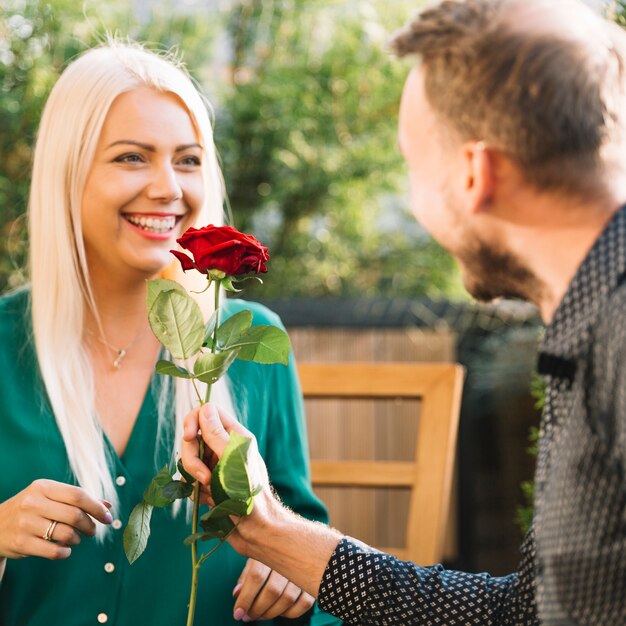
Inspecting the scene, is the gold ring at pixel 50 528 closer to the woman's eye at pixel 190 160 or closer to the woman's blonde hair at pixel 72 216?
the woman's blonde hair at pixel 72 216

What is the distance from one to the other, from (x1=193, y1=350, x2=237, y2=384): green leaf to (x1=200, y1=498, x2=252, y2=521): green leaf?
0.16 m

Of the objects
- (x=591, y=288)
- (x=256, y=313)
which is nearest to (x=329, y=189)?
A: (x=256, y=313)

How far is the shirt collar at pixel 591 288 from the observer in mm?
1014

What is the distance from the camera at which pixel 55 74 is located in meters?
3.59

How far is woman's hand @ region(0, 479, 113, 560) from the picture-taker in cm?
135

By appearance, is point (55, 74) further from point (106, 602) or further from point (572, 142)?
point (572, 142)

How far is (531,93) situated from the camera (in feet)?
3.37

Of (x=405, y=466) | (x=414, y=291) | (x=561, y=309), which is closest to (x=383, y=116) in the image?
(x=414, y=291)

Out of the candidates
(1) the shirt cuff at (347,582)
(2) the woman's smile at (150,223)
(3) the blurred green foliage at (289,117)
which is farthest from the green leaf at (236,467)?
(3) the blurred green foliage at (289,117)

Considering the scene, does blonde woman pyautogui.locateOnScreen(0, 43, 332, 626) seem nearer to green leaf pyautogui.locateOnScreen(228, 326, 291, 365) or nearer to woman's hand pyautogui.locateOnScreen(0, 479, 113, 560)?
woman's hand pyautogui.locateOnScreen(0, 479, 113, 560)

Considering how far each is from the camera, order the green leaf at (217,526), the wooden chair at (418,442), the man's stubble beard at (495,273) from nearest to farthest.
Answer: the man's stubble beard at (495,273) < the green leaf at (217,526) < the wooden chair at (418,442)

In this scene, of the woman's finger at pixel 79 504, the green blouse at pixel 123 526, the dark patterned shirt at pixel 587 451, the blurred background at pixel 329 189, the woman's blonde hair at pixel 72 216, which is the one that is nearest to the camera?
the dark patterned shirt at pixel 587 451

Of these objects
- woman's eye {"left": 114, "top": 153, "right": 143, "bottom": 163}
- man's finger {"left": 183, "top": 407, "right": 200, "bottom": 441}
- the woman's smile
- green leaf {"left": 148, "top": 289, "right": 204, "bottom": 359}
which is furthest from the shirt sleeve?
woman's eye {"left": 114, "top": 153, "right": 143, "bottom": 163}

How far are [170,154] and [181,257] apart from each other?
611mm
